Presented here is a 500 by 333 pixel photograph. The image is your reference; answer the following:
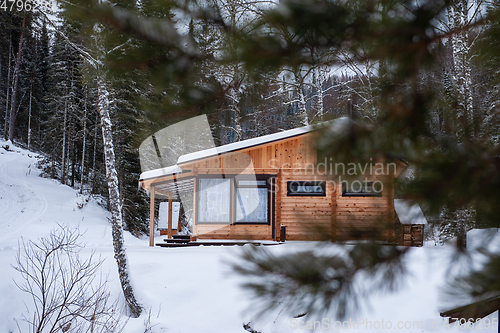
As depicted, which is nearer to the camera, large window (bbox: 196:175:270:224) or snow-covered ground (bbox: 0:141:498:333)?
snow-covered ground (bbox: 0:141:498:333)

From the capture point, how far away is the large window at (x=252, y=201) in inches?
444

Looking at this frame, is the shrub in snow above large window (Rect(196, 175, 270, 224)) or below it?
below

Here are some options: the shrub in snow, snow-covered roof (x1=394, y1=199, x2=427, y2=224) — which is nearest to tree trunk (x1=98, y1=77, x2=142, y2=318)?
the shrub in snow

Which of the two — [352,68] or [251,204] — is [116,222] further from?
[352,68]

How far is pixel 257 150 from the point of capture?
37.0ft

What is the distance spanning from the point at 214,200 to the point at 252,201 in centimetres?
130

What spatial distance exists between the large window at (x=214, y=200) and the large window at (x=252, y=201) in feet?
1.23

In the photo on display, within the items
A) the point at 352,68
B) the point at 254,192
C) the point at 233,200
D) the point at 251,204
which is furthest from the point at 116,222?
the point at 352,68

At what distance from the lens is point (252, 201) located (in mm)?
11344

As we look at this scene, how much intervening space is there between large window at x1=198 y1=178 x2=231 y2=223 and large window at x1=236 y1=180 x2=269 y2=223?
374 mm

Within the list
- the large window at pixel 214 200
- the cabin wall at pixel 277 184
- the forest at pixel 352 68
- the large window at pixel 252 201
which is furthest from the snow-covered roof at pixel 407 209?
the large window at pixel 214 200

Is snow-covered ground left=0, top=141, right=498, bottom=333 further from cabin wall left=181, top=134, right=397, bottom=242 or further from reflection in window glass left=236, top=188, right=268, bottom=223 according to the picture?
reflection in window glass left=236, top=188, right=268, bottom=223

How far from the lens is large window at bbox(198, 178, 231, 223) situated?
11.3 metres

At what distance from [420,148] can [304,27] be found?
789 millimetres
